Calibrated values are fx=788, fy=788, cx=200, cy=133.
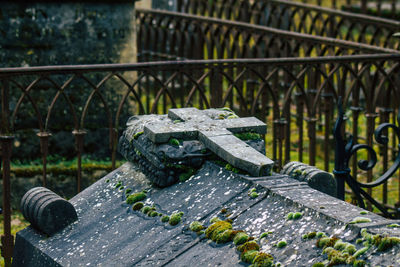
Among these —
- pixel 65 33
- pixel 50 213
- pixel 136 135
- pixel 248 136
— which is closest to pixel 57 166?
pixel 65 33

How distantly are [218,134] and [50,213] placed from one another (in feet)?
2.99

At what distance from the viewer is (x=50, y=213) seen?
3854 millimetres

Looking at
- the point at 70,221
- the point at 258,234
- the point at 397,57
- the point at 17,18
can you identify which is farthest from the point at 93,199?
the point at 17,18

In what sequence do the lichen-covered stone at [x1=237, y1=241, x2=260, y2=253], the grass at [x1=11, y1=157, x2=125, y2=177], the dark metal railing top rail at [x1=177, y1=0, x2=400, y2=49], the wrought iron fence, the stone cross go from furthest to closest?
1. the dark metal railing top rail at [x1=177, y1=0, x2=400, y2=49]
2. the wrought iron fence
3. the grass at [x1=11, y1=157, x2=125, y2=177]
4. the stone cross
5. the lichen-covered stone at [x1=237, y1=241, x2=260, y2=253]

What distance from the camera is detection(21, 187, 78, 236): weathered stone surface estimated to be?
3855mm

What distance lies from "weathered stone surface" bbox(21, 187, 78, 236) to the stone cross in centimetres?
55

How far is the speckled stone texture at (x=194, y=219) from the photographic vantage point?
9.71ft

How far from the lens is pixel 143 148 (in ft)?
13.3

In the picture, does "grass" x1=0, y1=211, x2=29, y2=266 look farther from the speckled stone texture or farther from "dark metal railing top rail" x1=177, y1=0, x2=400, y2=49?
"dark metal railing top rail" x1=177, y1=0, x2=400, y2=49

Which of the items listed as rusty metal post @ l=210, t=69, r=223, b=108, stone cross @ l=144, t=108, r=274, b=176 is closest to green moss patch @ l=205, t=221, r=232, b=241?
stone cross @ l=144, t=108, r=274, b=176

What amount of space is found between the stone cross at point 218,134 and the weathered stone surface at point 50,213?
0.55m

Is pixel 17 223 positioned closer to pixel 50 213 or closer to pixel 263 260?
pixel 50 213

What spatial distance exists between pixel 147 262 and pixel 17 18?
4729 mm

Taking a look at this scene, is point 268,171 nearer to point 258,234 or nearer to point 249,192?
point 249,192
